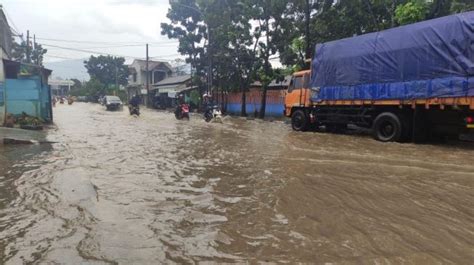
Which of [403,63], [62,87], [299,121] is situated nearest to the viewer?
[403,63]

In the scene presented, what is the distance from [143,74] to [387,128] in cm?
5487

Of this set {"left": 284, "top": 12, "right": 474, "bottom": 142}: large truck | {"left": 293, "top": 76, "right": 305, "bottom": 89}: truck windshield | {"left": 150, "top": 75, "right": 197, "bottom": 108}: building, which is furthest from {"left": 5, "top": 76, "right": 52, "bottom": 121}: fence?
{"left": 150, "top": 75, "right": 197, "bottom": 108}: building

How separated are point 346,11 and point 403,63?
9.69 metres

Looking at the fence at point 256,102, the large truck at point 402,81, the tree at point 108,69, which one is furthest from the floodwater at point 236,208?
the tree at point 108,69

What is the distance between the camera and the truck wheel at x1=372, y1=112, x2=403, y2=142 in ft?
44.5

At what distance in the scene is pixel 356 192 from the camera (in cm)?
667

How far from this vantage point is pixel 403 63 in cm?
1333

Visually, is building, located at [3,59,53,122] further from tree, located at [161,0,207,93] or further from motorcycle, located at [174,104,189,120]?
tree, located at [161,0,207,93]

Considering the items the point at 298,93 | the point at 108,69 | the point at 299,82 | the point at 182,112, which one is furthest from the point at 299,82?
the point at 108,69

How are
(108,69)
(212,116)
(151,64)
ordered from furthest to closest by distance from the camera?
(108,69), (151,64), (212,116)

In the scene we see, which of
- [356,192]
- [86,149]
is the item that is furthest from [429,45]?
[86,149]

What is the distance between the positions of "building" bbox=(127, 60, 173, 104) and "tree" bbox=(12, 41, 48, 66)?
13287mm

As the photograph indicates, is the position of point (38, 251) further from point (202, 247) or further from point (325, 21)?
point (325, 21)

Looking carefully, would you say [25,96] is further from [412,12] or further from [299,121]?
[412,12]
